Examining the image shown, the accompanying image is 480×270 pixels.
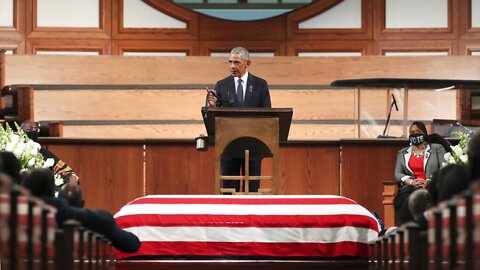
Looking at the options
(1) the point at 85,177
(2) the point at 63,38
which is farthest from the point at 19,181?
(2) the point at 63,38

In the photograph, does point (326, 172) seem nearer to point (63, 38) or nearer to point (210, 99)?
point (210, 99)

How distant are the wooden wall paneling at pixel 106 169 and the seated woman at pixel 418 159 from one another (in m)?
2.06

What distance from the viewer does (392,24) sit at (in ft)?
39.0

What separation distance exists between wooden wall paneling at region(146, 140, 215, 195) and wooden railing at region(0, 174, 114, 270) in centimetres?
446

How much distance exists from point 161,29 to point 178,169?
3.36m

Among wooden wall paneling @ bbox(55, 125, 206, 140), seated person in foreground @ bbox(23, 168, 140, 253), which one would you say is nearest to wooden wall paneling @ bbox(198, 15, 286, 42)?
wooden wall paneling @ bbox(55, 125, 206, 140)

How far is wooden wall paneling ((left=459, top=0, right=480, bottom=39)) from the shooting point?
11.8 metres

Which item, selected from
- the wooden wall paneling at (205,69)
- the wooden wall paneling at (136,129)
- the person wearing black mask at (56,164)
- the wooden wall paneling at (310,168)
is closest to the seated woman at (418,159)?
the wooden wall paneling at (310,168)

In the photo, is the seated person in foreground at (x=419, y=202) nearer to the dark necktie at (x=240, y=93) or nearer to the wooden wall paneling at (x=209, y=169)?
the dark necktie at (x=240, y=93)

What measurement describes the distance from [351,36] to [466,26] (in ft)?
4.09

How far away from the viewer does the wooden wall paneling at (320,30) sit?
11.8 metres

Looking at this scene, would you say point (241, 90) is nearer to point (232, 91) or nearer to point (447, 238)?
point (232, 91)

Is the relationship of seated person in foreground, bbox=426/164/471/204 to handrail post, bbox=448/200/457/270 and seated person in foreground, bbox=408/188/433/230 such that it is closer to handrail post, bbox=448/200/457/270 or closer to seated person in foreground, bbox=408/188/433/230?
handrail post, bbox=448/200/457/270

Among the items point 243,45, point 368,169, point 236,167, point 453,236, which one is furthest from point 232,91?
point 453,236
